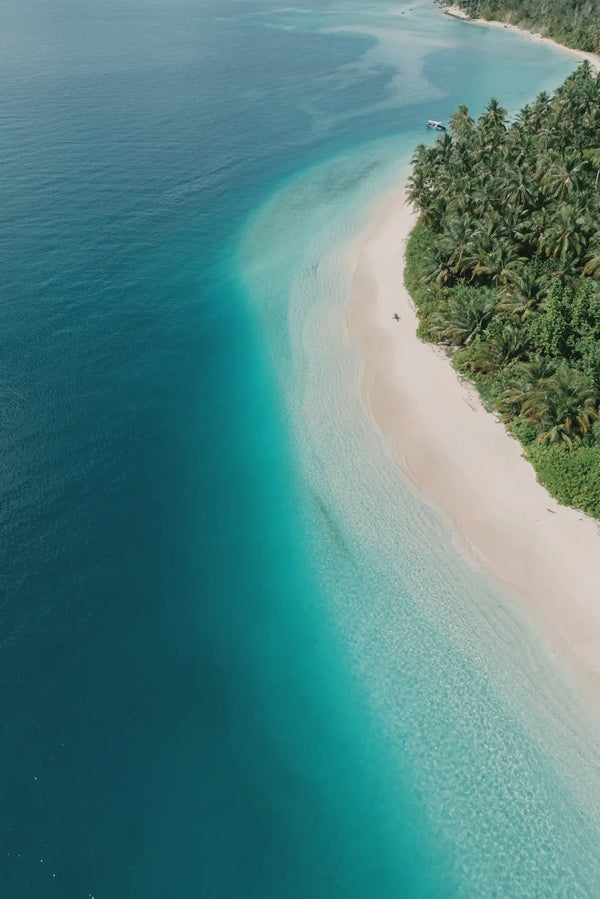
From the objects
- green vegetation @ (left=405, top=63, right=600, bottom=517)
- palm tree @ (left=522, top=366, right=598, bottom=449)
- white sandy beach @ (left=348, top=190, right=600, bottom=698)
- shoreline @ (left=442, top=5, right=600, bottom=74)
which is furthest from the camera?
shoreline @ (left=442, top=5, right=600, bottom=74)

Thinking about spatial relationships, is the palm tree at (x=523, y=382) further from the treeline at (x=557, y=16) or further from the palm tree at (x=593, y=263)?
the treeline at (x=557, y=16)

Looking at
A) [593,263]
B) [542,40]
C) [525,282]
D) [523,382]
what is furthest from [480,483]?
[542,40]

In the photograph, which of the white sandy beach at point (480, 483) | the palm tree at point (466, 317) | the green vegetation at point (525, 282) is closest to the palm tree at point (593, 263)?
the green vegetation at point (525, 282)

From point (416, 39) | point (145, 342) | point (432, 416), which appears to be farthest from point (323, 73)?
point (432, 416)

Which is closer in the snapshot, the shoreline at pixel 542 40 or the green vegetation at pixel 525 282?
the green vegetation at pixel 525 282

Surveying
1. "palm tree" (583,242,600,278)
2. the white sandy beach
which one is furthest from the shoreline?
the white sandy beach

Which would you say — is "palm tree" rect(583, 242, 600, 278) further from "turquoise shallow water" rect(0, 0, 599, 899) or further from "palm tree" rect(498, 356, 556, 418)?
"turquoise shallow water" rect(0, 0, 599, 899)

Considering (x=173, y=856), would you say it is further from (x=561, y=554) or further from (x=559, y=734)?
(x=561, y=554)
